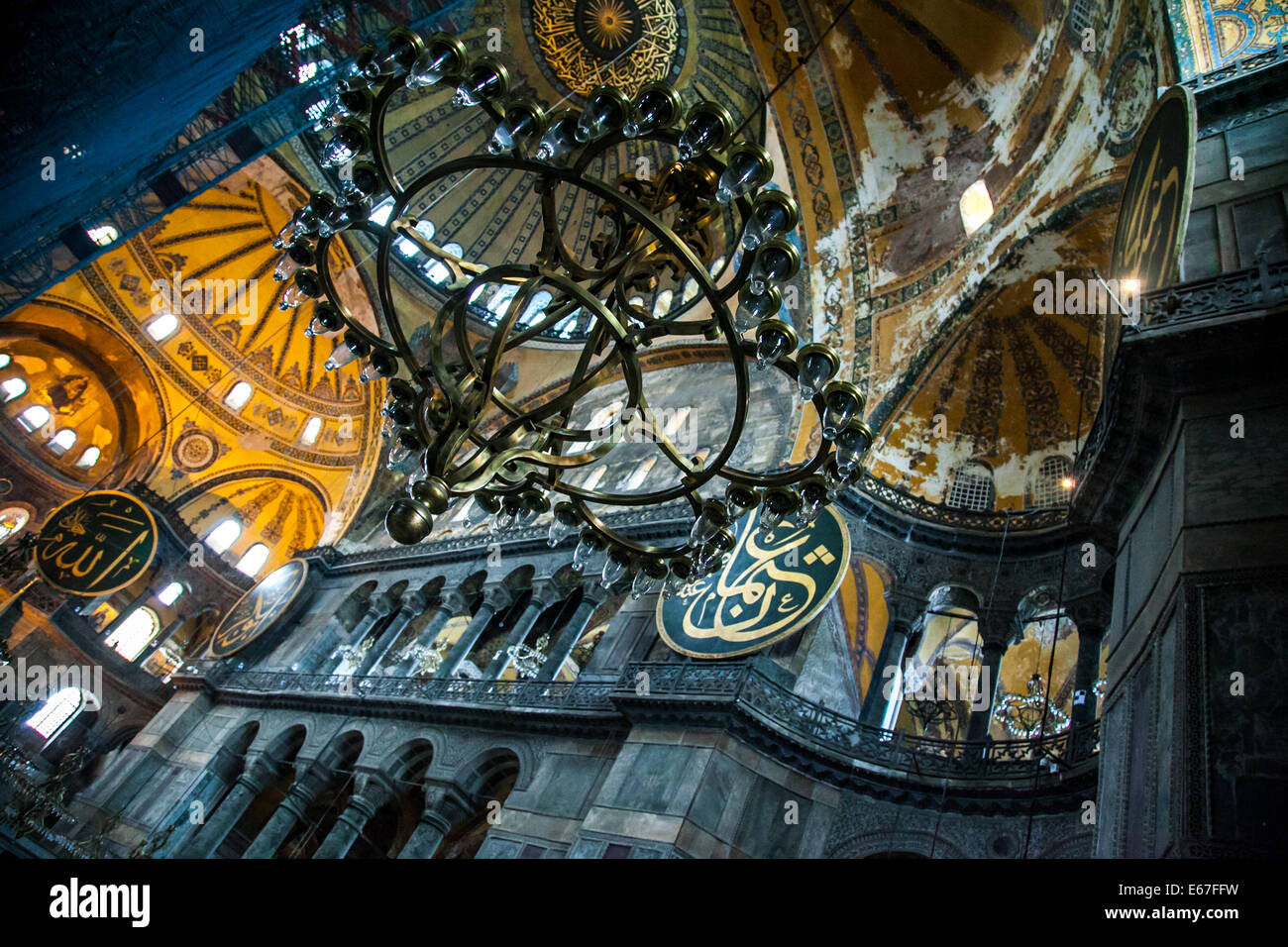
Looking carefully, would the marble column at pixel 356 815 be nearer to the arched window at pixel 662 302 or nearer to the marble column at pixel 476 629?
the marble column at pixel 476 629

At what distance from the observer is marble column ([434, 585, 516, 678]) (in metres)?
11.5

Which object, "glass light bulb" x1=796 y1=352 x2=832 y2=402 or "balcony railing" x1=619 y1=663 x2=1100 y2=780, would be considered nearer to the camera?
"glass light bulb" x1=796 y1=352 x2=832 y2=402

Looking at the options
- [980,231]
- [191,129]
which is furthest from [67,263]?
[980,231]

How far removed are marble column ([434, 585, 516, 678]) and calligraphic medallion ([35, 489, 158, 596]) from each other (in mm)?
5692

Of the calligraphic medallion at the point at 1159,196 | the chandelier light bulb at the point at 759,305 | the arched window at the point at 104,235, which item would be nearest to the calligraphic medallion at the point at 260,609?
the arched window at the point at 104,235

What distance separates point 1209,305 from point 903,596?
540cm

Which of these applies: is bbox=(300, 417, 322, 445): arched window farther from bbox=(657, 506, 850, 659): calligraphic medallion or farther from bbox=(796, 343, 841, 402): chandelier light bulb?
bbox=(796, 343, 841, 402): chandelier light bulb

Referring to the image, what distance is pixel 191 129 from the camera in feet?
29.5

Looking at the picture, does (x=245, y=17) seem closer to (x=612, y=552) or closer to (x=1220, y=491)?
(x=612, y=552)

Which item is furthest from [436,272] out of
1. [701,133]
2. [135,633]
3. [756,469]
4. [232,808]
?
[701,133]

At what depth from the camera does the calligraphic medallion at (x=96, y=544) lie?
12523 millimetres

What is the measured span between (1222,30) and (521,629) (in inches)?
399

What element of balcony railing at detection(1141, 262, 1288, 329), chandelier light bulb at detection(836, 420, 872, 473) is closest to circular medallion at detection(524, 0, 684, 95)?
balcony railing at detection(1141, 262, 1288, 329)

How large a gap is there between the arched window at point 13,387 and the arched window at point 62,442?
997 millimetres
